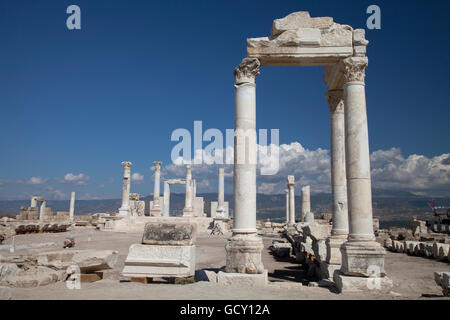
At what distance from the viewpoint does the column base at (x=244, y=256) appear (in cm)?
845

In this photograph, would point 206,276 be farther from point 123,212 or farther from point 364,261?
point 123,212

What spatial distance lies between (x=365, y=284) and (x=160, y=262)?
4.92m

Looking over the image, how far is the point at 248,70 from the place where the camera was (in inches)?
368

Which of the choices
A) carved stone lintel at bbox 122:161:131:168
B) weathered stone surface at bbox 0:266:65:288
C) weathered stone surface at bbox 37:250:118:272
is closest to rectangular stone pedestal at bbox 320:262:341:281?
weathered stone surface at bbox 37:250:118:272

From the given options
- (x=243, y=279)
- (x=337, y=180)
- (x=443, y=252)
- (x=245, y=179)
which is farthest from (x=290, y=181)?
(x=243, y=279)

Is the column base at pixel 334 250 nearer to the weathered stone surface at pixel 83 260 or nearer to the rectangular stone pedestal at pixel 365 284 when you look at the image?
the rectangular stone pedestal at pixel 365 284

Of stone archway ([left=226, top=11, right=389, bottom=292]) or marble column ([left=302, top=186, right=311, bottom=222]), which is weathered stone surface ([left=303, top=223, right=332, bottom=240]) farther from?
marble column ([left=302, top=186, right=311, bottom=222])

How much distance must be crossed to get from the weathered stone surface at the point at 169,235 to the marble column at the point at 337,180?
4326 mm

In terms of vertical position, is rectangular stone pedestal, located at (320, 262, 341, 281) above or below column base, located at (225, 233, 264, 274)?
below

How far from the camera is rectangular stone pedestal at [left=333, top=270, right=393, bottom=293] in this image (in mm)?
7984

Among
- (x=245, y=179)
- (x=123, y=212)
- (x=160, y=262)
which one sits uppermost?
(x=245, y=179)

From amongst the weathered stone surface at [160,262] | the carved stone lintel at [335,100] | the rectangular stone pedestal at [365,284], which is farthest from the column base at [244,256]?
the carved stone lintel at [335,100]
